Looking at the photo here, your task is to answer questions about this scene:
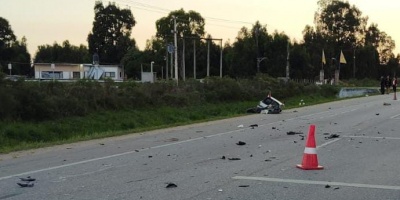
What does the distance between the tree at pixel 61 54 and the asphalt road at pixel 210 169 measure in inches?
4698

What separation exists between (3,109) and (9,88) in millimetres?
1305

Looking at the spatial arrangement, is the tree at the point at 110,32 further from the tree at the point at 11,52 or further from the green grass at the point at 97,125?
the green grass at the point at 97,125

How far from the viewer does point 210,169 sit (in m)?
9.10

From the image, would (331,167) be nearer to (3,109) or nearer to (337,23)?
(3,109)

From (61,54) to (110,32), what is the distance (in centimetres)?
2770

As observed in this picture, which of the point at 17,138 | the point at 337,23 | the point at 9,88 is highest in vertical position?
the point at 337,23

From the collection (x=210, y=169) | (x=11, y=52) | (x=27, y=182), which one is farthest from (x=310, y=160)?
(x=11, y=52)

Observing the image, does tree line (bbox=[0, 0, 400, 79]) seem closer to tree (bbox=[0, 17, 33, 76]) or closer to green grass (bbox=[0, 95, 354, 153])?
tree (bbox=[0, 17, 33, 76])

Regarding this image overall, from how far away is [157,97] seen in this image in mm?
→ 30656

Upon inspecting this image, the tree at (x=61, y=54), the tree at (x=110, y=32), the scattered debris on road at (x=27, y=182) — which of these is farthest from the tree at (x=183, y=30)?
the scattered debris on road at (x=27, y=182)

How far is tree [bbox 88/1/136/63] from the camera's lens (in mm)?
112875

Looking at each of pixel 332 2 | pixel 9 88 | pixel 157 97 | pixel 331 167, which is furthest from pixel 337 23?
pixel 331 167

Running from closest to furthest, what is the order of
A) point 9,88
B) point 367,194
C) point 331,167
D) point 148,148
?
point 367,194
point 331,167
point 148,148
point 9,88

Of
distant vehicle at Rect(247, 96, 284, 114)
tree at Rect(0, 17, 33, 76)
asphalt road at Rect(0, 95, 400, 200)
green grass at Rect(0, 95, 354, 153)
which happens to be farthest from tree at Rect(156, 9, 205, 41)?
asphalt road at Rect(0, 95, 400, 200)
